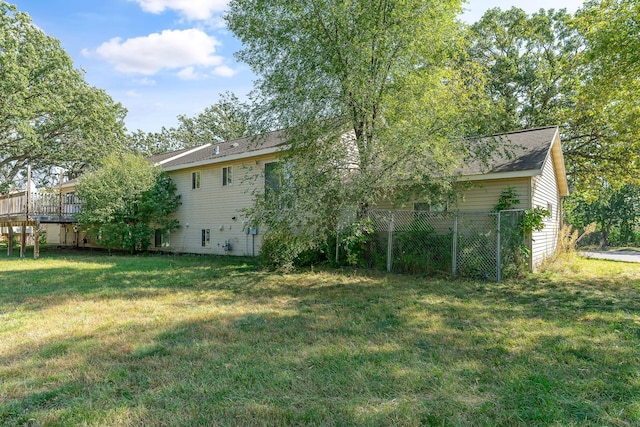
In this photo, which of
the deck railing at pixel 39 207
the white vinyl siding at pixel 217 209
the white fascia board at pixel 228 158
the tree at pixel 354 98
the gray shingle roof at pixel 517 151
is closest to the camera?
the tree at pixel 354 98

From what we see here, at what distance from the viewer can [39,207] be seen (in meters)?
15.4

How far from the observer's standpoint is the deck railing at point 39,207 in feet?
49.0

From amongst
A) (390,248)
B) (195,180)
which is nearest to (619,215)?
(390,248)

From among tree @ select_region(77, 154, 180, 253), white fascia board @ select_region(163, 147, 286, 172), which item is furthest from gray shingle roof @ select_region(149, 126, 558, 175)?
tree @ select_region(77, 154, 180, 253)

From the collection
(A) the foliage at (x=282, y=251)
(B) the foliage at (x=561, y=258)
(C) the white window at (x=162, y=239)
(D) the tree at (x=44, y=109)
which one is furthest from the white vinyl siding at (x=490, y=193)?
(D) the tree at (x=44, y=109)

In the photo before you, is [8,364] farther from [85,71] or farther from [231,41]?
[85,71]

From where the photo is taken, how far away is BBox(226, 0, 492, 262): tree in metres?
7.93

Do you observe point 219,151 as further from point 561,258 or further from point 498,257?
point 561,258

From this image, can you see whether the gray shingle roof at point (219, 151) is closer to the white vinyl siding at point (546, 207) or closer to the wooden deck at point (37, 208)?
the wooden deck at point (37, 208)

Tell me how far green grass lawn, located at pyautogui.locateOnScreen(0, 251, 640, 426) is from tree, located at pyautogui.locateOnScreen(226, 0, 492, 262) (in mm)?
2222

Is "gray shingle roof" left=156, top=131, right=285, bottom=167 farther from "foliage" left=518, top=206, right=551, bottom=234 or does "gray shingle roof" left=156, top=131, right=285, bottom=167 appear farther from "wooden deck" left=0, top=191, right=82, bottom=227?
"foliage" left=518, top=206, right=551, bottom=234

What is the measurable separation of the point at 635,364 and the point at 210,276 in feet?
26.9

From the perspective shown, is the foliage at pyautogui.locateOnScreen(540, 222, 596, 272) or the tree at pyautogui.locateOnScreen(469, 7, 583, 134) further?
the tree at pyautogui.locateOnScreen(469, 7, 583, 134)

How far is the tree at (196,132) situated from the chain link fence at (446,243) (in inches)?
1021
